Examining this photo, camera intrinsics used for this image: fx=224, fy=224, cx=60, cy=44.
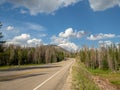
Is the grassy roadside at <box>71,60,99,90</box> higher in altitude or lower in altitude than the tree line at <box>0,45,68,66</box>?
lower

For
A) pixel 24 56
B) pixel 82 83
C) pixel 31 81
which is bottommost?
pixel 31 81

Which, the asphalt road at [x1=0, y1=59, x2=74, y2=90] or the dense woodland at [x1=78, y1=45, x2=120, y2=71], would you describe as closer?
the asphalt road at [x1=0, y1=59, x2=74, y2=90]

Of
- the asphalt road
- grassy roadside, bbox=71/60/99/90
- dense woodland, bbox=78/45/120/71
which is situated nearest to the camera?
grassy roadside, bbox=71/60/99/90

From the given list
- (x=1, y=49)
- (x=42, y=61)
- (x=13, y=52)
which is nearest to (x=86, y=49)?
(x=42, y=61)

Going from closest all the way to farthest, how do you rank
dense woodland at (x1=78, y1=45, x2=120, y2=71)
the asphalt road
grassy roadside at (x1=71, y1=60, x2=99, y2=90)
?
grassy roadside at (x1=71, y1=60, x2=99, y2=90) → the asphalt road → dense woodland at (x1=78, y1=45, x2=120, y2=71)

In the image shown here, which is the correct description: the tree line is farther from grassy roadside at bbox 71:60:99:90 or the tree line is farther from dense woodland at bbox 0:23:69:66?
grassy roadside at bbox 71:60:99:90

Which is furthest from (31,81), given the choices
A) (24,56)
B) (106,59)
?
(24,56)

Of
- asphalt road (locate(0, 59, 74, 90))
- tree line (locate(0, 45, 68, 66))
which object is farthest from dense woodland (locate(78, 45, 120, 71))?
asphalt road (locate(0, 59, 74, 90))

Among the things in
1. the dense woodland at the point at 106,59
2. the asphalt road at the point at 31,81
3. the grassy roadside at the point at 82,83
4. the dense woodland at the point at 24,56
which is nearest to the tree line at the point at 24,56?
the dense woodland at the point at 24,56

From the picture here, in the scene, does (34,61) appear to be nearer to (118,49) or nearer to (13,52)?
(13,52)

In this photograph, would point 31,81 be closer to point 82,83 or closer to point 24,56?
point 82,83

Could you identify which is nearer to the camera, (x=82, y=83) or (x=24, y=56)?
(x=82, y=83)

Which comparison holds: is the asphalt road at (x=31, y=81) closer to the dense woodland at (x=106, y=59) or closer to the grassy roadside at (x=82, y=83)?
the grassy roadside at (x=82, y=83)

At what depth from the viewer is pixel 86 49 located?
137 m
